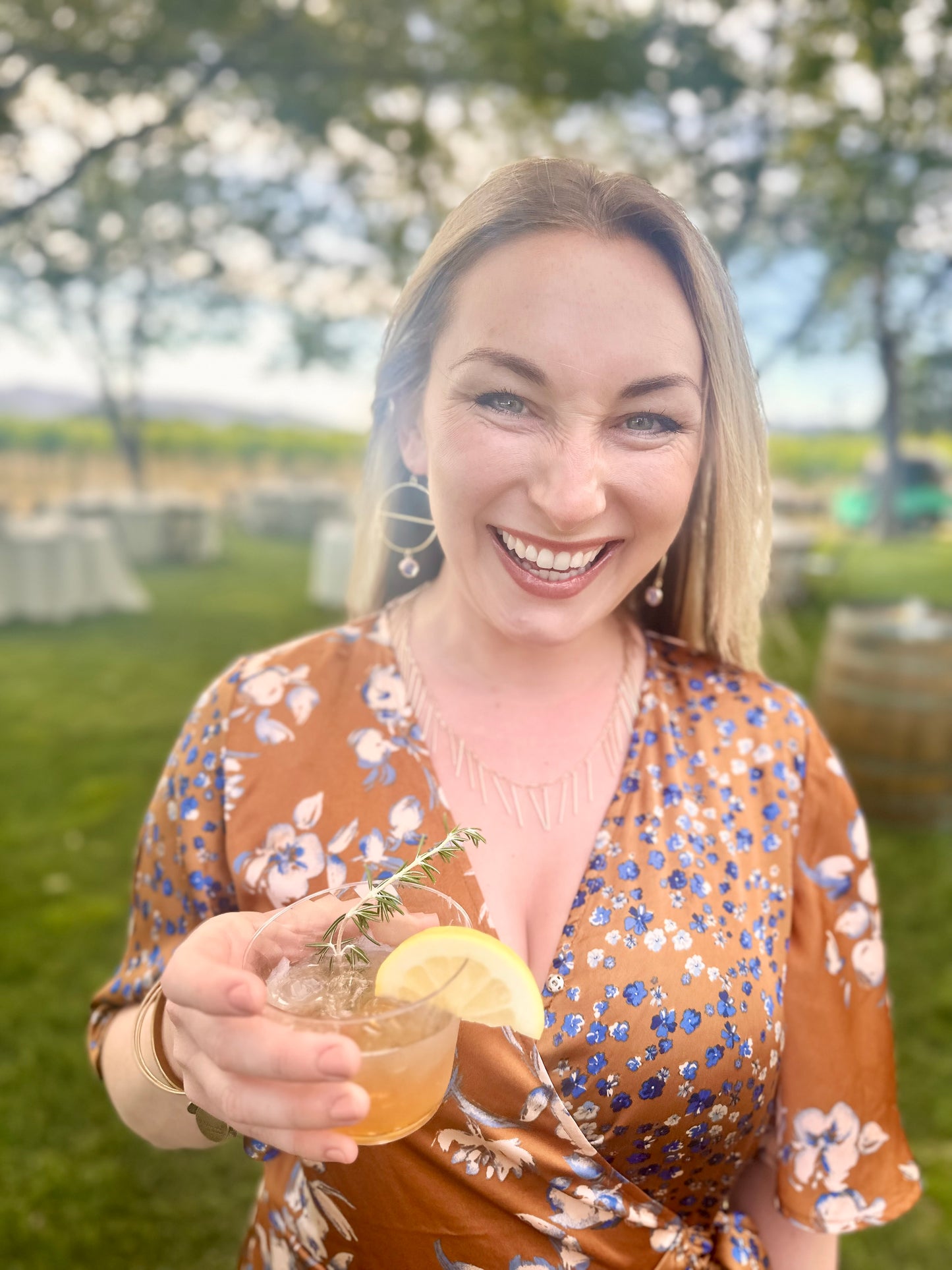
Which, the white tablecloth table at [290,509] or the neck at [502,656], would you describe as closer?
the neck at [502,656]

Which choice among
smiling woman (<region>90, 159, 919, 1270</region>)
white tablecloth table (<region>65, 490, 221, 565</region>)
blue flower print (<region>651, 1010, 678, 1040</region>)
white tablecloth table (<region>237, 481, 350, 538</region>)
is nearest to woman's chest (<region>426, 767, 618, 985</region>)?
smiling woman (<region>90, 159, 919, 1270</region>)

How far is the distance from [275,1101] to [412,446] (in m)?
0.85

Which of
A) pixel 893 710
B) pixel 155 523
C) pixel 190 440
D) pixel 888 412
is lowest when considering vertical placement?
pixel 155 523

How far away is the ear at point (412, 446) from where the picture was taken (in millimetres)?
1333

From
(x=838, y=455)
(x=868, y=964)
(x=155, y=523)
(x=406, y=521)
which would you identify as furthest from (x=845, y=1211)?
(x=155, y=523)

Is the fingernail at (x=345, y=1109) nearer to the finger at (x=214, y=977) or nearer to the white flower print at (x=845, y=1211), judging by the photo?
the finger at (x=214, y=977)

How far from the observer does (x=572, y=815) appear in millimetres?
1248

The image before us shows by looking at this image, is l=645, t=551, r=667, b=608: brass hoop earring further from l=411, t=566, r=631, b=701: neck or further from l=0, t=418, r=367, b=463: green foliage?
l=0, t=418, r=367, b=463: green foliage

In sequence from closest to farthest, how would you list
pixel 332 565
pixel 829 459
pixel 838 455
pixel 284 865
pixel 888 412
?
pixel 284 865
pixel 888 412
pixel 332 565
pixel 838 455
pixel 829 459

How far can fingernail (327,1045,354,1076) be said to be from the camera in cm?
69

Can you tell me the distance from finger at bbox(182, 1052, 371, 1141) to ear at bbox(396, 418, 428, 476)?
794 millimetres

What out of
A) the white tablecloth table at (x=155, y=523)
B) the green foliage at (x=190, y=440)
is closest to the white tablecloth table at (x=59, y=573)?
the white tablecloth table at (x=155, y=523)

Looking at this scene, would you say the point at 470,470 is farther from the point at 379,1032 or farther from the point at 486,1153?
the point at 486,1153

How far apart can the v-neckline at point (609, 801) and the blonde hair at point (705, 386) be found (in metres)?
0.08
